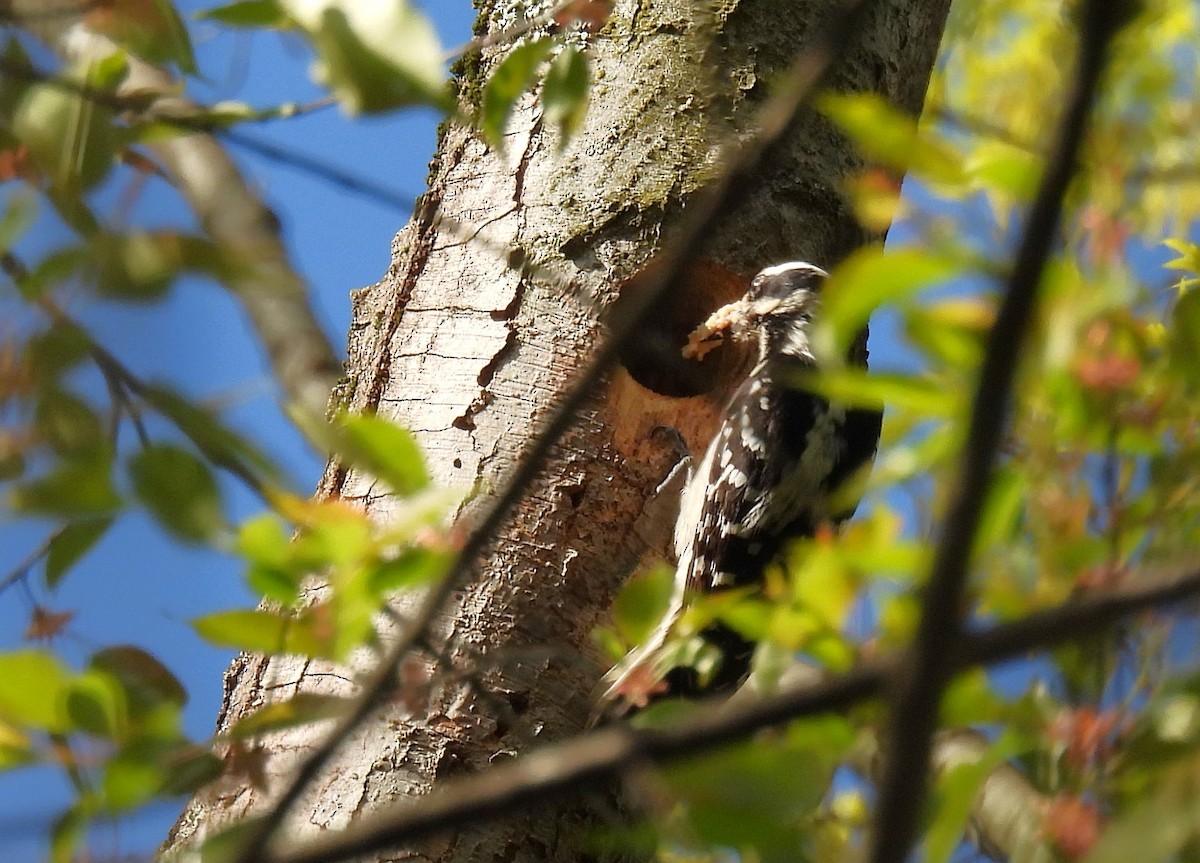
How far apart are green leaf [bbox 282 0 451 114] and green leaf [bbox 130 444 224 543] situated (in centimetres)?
37

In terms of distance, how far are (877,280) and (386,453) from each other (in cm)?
46

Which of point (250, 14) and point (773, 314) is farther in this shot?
point (773, 314)

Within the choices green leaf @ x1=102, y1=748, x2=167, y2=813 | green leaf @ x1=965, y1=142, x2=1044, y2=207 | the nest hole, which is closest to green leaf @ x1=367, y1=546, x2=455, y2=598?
green leaf @ x1=102, y1=748, x2=167, y2=813

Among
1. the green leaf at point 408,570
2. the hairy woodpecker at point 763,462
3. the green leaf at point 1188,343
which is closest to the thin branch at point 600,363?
the green leaf at point 408,570

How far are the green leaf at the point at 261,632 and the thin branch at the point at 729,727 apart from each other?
0.42 metres

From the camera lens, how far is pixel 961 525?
778 mm

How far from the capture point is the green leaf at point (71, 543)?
131 centimetres

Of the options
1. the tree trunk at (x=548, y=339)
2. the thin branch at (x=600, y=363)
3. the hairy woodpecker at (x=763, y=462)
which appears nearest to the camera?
the thin branch at (x=600, y=363)

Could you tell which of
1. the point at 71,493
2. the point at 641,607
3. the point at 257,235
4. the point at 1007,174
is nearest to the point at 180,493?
the point at 71,493

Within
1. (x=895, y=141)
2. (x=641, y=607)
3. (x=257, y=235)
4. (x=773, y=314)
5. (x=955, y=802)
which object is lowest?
(x=955, y=802)

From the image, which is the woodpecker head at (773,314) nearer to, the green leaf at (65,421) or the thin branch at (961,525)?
the green leaf at (65,421)

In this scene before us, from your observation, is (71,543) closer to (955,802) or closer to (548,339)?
(955,802)

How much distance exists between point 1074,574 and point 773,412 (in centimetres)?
233

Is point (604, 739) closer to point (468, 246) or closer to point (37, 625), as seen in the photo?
point (37, 625)
